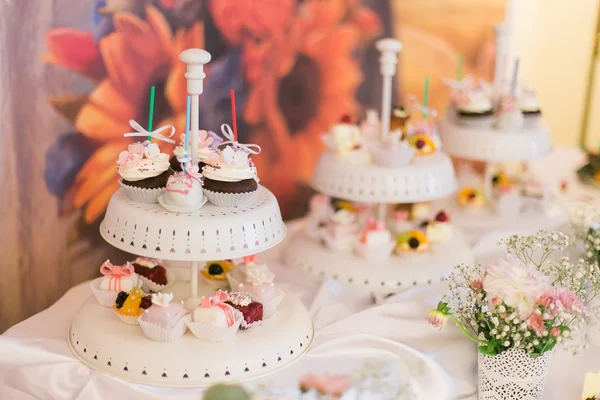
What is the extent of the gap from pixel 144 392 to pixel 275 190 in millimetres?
1132

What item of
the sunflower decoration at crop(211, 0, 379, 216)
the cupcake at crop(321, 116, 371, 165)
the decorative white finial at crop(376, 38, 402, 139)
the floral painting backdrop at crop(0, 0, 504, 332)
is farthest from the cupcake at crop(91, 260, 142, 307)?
the sunflower decoration at crop(211, 0, 379, 216)

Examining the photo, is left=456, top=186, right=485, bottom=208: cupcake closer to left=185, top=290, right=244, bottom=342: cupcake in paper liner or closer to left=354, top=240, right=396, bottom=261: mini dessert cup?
left=354, top=240, right=396, bottom=261: mini dessert cup

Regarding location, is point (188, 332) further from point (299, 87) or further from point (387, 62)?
point (299, 87)

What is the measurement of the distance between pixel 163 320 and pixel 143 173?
0.27 metres

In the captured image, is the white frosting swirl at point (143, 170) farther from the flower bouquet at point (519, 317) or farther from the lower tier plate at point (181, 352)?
the flower bouquet at point (519, 317)

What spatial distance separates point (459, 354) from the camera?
1.47 m

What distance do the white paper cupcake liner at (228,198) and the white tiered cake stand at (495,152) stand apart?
3.09ft

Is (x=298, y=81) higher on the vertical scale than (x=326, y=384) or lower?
higher

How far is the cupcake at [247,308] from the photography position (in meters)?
1.36

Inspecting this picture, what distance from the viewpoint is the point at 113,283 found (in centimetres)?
142

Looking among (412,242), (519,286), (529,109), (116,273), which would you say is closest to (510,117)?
(529,109)

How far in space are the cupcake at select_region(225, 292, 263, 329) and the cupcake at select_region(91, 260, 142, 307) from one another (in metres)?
0.20

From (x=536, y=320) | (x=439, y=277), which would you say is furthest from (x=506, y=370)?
(x=439, y=277)

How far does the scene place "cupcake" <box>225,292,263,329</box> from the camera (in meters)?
1.36
